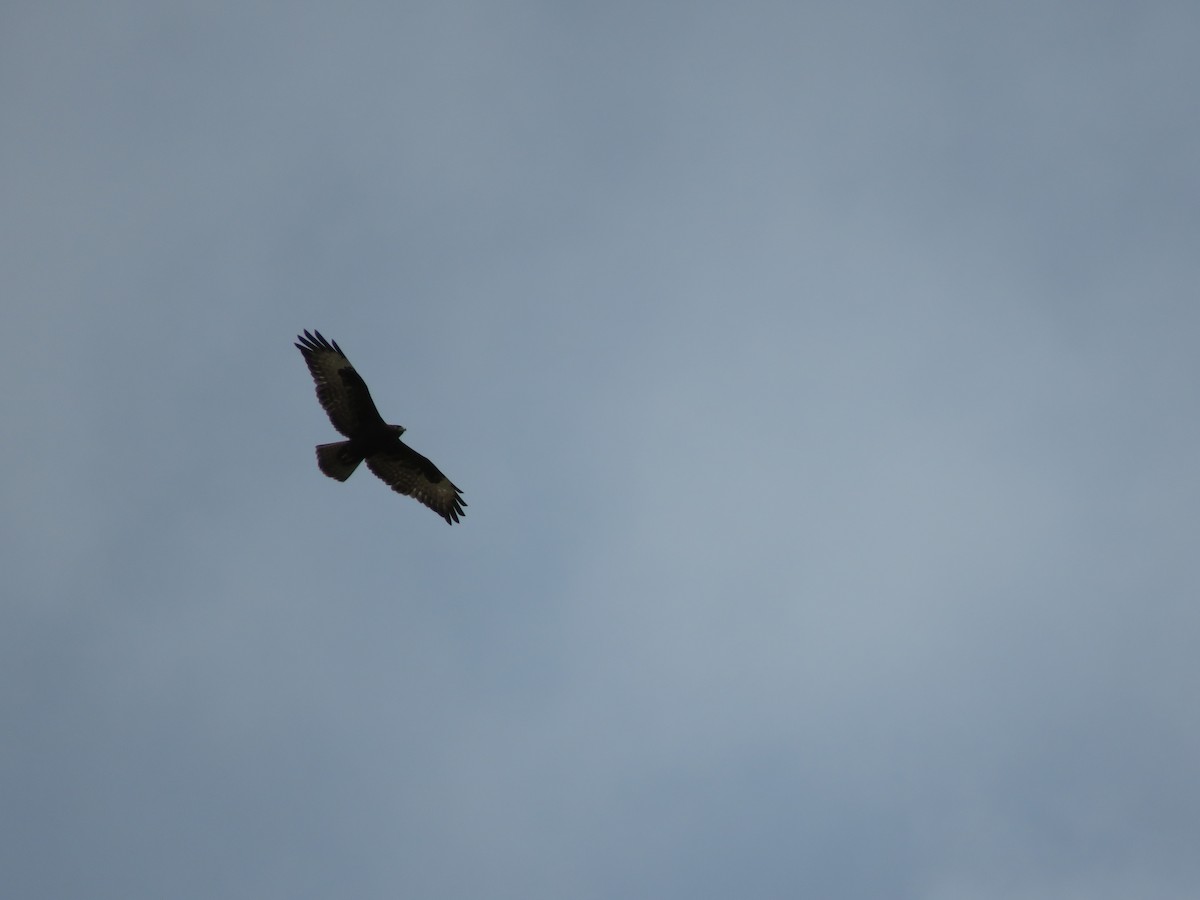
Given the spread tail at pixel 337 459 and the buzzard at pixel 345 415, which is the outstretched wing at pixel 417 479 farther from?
the spread tail at pixel 337 459

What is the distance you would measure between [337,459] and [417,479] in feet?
7.29

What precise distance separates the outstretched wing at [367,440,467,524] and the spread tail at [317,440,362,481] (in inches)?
31.3

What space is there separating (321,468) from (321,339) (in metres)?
2.55

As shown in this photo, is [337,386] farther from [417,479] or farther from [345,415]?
[417,479]

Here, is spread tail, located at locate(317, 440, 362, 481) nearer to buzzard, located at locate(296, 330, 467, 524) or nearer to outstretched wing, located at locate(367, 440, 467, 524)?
buzzard, located at locate(296, 330, 467, 524)

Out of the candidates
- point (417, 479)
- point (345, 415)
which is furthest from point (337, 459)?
point (417, 479)

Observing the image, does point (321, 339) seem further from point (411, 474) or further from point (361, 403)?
point (411, 474)

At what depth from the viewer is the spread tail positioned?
2317 cm

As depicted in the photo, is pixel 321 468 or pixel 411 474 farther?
pixel 411 474

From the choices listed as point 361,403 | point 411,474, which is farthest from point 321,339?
point 411,474

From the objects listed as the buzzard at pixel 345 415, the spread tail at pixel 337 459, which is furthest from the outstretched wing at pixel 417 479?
the spread tail at pixel 337 459

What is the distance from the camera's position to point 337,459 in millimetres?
23266

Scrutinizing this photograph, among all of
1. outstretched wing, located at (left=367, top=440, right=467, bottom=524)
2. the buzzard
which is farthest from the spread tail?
outstretched wing, located at (left=367, top=440, right=467, bottom=524)

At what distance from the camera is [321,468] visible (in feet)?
76.3
